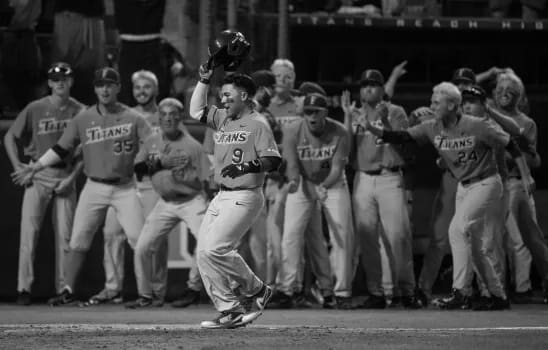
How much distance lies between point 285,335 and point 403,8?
17.9 ft

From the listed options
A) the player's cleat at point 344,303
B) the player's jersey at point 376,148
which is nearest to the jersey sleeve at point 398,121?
the player's jersey at point 376,148

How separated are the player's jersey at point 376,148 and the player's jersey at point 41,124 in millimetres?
2612

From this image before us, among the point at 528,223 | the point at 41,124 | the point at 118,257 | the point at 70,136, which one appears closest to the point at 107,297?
the point at 118,257

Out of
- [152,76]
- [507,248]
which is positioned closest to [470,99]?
[507,248]

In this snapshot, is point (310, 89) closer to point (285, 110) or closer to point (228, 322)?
point (285, 110)

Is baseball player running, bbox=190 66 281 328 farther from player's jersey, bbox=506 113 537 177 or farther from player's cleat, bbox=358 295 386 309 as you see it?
player's jersey, bbox=506 113 537 177

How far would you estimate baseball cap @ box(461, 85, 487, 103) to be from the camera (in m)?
9.55

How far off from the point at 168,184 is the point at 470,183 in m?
2.57

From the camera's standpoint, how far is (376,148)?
9.94 meters

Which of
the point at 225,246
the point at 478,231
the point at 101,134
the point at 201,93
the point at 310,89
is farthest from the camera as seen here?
the point at 310,89

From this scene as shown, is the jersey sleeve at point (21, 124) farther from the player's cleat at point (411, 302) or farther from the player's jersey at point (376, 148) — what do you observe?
the player's cleat at point (411, 302)

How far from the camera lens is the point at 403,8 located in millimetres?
11695

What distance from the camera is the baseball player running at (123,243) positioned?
32.4ft

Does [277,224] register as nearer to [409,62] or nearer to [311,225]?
[311,225]
